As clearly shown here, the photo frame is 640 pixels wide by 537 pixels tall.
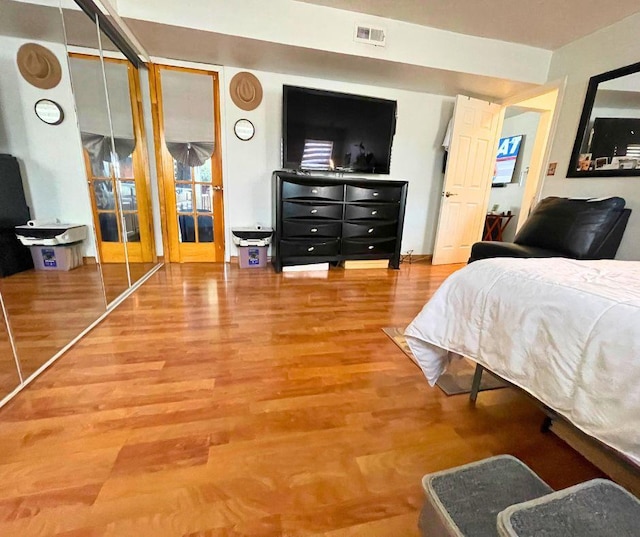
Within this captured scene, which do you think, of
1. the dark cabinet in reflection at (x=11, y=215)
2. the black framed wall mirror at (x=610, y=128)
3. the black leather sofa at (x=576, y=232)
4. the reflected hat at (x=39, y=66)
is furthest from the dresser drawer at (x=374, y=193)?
the dark cabinet in reflection at (x=11, y=215)

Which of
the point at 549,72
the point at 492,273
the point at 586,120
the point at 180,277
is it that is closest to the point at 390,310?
the point at 492,273

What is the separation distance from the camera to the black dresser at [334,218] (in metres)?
3.15

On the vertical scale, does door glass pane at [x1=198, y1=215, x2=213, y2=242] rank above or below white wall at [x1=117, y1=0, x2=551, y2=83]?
below

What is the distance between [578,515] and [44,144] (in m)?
2.98

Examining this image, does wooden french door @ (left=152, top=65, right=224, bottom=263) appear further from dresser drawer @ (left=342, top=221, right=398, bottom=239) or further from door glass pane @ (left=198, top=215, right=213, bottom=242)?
dresser drawer @ (left=342, top=221, right=398, bottom=239)

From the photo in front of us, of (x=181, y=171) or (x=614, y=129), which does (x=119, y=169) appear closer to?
(x=181, y=171)

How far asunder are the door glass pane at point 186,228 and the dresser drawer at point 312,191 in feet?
4.06

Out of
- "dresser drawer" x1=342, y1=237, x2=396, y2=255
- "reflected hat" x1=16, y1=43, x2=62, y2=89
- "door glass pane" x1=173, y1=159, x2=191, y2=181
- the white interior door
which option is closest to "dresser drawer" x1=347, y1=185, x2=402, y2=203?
"dresser drawer" x1=342, y1=237, x2=396, y2=255

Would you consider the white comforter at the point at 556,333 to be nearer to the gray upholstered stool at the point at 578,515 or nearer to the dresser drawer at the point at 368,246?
the gray upholstered stool at the point at 578,515

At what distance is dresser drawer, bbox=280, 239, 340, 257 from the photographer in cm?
324

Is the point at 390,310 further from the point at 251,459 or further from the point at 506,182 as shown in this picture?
the point at 506,182

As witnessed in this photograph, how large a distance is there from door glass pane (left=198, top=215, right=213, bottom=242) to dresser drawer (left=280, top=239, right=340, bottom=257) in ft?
3.26

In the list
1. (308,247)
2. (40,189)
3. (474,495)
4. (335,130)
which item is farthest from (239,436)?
A: (335,130)

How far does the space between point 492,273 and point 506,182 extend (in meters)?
4.67
